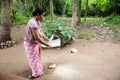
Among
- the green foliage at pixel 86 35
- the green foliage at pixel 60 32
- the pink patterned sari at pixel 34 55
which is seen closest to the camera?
the pink patterned sari at pixel 34 55

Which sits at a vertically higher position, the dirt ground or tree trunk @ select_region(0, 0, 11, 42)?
tree trunk @ select_region(0, 0, 11, 42)

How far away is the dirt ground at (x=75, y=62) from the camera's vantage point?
5.36m

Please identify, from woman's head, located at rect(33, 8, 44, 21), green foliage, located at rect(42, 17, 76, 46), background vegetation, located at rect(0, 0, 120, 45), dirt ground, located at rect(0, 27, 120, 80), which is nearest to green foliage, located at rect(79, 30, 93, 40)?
background vegetation, located at rect(0, 0, 120, 45)

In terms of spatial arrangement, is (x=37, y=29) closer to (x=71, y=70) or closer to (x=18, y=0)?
(x=71, y=70)

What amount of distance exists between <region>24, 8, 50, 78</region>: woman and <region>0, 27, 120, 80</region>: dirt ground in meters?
0.30

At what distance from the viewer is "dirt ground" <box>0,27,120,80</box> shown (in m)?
5.36

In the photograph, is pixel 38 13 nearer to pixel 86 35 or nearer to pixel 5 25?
pixel 5 25

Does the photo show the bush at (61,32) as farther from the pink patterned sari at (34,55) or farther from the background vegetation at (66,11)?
the pink patterned sari at (34,55)

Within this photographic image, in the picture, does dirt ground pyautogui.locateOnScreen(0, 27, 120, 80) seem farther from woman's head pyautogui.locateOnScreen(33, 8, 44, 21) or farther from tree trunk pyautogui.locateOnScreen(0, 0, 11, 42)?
woman's head pyautogui.locateOnScreen(33, 8, 44, 21)

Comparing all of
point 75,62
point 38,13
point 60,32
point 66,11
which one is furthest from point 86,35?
point 66,11

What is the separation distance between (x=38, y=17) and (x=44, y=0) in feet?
46.5

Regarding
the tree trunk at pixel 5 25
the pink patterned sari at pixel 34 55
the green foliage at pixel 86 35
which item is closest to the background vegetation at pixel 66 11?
the green foliage at pixel 86 35

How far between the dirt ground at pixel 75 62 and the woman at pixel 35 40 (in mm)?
303

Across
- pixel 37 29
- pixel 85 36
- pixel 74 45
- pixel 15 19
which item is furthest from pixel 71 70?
pixel 15 19
